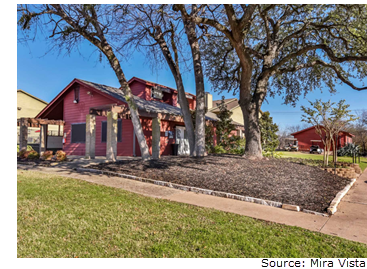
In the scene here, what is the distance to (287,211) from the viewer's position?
492cm

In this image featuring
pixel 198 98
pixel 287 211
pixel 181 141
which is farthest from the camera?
pixel 181 141

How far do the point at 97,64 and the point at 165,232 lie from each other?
9.31m

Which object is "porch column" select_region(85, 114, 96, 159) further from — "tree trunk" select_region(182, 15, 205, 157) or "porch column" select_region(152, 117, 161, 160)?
"tree trunk" select_region(182, 15, 205, 157)

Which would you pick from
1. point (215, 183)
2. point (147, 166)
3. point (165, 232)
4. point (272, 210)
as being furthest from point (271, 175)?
point (165, 232)

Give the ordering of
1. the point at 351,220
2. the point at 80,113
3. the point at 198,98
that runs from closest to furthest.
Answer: the point at 351,220 < the point at 198,98 < the point at 80,113

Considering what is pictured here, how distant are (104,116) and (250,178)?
10296mm

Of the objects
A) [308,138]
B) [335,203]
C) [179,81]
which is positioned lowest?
[335,203]

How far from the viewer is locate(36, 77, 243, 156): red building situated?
1434 centimetres

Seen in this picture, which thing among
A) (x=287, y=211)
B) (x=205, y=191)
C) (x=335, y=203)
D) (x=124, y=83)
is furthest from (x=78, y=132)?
(x=335, y=203)

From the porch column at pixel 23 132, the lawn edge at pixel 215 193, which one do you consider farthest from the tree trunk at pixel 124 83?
the porch column at pixel 23 132

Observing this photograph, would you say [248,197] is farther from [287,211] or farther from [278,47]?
[278,47]

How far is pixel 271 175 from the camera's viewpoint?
721 cm

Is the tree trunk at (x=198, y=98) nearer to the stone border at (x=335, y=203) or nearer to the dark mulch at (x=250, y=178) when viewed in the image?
the dark mulch at (x=250, y=178)

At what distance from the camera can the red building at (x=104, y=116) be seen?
14344 mm
